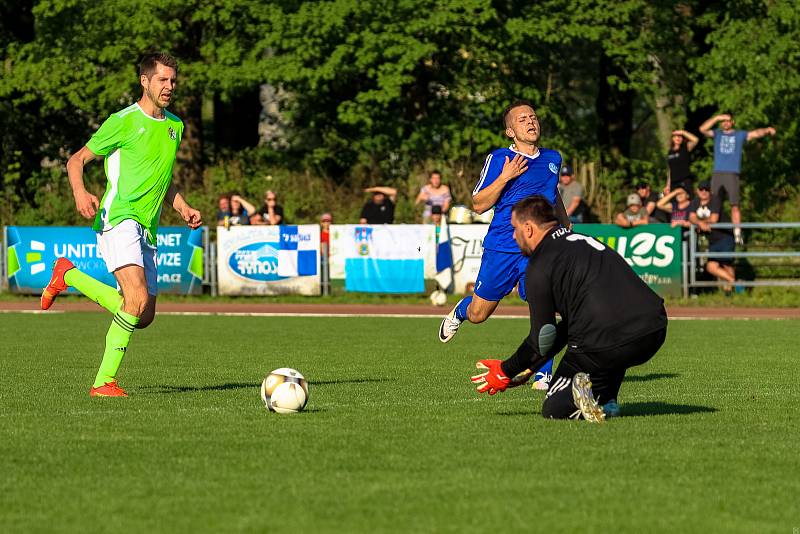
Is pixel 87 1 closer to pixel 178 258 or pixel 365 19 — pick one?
pixel 365 19

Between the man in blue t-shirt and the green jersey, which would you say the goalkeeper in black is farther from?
the man in blue t-shirt

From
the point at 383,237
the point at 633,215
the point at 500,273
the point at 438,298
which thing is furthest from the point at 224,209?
the point at 500,273

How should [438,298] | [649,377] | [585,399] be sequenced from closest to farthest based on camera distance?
[585,399] < [649,377] < [438,298]

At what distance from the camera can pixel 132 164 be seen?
408 inches

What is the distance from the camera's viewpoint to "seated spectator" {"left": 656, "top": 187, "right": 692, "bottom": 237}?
24.7 meters

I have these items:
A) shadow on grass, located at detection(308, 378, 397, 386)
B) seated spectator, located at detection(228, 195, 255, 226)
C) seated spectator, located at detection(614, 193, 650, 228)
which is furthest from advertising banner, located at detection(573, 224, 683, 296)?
shadow on grass, located at detection(308, 378, 397, 386)

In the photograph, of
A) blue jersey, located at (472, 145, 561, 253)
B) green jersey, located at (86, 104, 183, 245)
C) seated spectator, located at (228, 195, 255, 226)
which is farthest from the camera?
seated spectator, located at (228, 195, 255, 226)

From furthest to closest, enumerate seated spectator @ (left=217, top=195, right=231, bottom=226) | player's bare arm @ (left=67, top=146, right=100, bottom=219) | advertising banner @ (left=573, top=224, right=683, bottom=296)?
seated spectator @ (left=217, top=195, right=231, bottom=226), advertising banner @ (left=573, top=224, right=683, bottom=296), player's bare arm @ (left=67, top=146, right=100, bottom=219)

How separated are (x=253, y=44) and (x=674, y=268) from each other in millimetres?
12964

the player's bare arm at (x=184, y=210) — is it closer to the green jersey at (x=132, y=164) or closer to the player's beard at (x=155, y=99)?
the green jersey at (x=132, y=164)

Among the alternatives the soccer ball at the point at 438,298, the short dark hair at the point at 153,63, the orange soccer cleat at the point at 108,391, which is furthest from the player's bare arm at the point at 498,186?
the soccer ball at the point at 438,298

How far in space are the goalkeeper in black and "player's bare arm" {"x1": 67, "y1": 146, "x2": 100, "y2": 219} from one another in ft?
9.93

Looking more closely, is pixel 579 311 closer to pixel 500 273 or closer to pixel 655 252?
pixel 500 273

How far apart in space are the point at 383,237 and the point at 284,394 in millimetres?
16396
